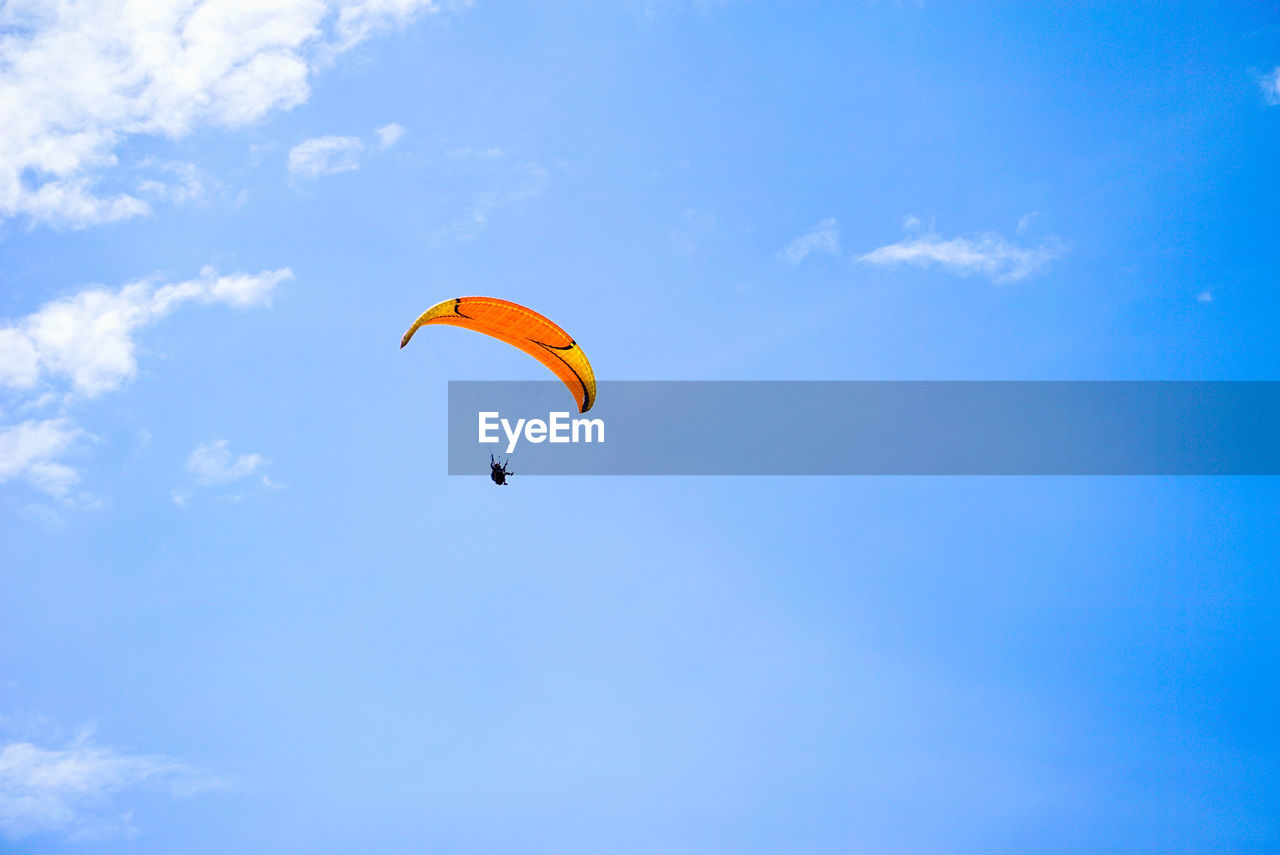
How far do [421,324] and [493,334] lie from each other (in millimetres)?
3517

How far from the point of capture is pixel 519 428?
37344 millimetres

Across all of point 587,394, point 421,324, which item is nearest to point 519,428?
point 587,394

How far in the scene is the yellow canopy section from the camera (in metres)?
34.9

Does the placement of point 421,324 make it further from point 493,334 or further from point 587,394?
point 587,394

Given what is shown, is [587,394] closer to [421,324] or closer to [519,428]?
[519,428]

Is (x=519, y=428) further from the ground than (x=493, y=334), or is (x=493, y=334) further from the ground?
(x=493, y=334)

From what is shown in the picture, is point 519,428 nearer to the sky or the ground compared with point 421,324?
nearer to the ground

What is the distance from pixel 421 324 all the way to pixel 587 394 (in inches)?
272

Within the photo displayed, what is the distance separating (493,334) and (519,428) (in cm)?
359

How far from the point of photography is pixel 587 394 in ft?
124

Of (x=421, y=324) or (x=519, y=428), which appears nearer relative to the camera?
(x=421, y=324)

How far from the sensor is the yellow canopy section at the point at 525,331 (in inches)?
1373

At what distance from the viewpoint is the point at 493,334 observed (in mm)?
37031

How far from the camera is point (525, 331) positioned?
3609 centimetres
